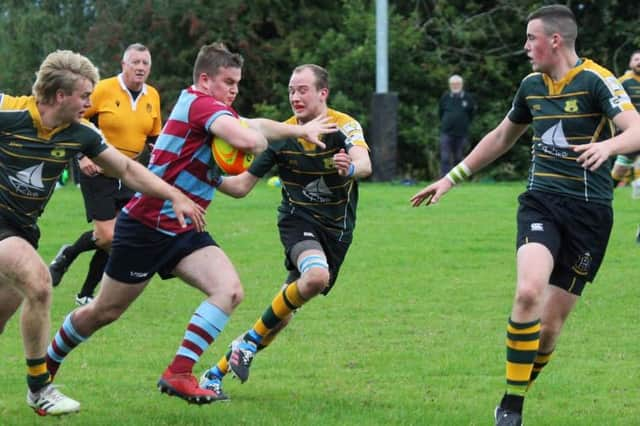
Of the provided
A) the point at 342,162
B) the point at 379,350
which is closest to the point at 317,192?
the point at 342,162

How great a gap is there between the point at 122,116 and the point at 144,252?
176 inches

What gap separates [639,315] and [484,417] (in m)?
3.74

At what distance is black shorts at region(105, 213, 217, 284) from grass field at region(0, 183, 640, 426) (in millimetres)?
798

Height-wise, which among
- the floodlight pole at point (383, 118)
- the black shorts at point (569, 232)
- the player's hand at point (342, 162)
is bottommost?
the floodlight pole at point (383, 118)

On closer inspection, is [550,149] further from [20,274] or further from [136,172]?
[20,274]

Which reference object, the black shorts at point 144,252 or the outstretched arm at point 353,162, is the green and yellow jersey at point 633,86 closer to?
the outstretched arm at point 353,162

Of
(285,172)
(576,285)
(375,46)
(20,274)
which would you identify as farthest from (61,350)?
(375,46)

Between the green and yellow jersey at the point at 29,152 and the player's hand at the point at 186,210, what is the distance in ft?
1.88

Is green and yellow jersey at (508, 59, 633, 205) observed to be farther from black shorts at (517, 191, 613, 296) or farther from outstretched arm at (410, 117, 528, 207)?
outstretched arm at (410, 117, 528, 207)

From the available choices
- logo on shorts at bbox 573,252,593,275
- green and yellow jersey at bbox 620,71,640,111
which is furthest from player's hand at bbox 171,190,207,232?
green and yellow jersey at bbox 620,71,640,111

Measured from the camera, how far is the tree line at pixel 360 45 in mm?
A: 30312

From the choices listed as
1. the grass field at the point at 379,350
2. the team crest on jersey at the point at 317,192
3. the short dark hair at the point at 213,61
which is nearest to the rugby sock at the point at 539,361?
the grass field at the point at 379,350

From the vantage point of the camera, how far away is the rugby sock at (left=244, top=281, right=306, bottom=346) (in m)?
7.67

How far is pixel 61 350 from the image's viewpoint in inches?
283
